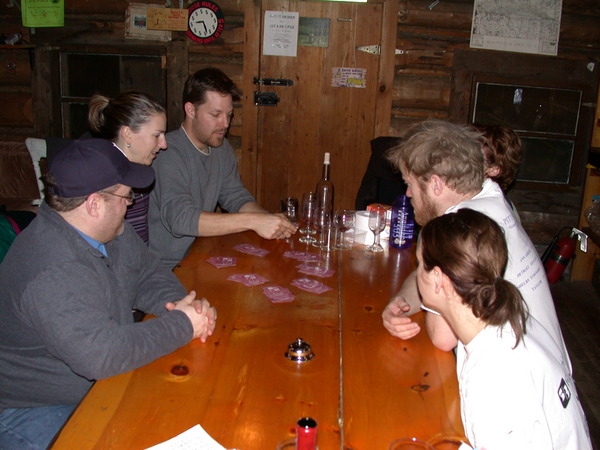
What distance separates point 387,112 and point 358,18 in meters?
0.92

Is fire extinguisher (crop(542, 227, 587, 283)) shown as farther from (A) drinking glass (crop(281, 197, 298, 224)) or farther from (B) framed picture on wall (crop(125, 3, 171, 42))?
(B) framed picture on wall (crop(125, 3, 171, 42))

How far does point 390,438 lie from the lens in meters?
1.40

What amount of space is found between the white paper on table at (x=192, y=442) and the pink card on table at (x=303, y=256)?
1.47 meters

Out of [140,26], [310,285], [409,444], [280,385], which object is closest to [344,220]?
[310,285]

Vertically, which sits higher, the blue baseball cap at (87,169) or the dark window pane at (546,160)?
the blue baseball cap at (87,169)

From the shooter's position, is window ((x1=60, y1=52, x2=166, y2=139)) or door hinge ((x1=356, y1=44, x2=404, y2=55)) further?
window ((x1=60, y1=52, x2=166, y2=139))

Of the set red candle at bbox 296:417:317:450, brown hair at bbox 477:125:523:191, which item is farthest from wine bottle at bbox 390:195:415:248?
red candle at bbox 296:417:317:450

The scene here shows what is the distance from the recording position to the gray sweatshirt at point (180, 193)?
9.92 feet

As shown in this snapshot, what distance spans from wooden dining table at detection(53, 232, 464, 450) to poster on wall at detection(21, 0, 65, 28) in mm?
4199

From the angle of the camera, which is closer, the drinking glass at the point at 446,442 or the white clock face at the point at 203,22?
the drinking glass at the point at 446,442

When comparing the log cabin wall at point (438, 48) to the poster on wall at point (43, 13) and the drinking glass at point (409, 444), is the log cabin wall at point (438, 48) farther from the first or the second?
the drinking glass at point (409, 444)

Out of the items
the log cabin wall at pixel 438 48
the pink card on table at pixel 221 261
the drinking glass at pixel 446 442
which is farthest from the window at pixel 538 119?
the drinking glass at pixel 446 442

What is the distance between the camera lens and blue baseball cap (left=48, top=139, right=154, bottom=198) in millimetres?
1794

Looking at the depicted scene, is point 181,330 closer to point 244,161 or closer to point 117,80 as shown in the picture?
point 244,161
